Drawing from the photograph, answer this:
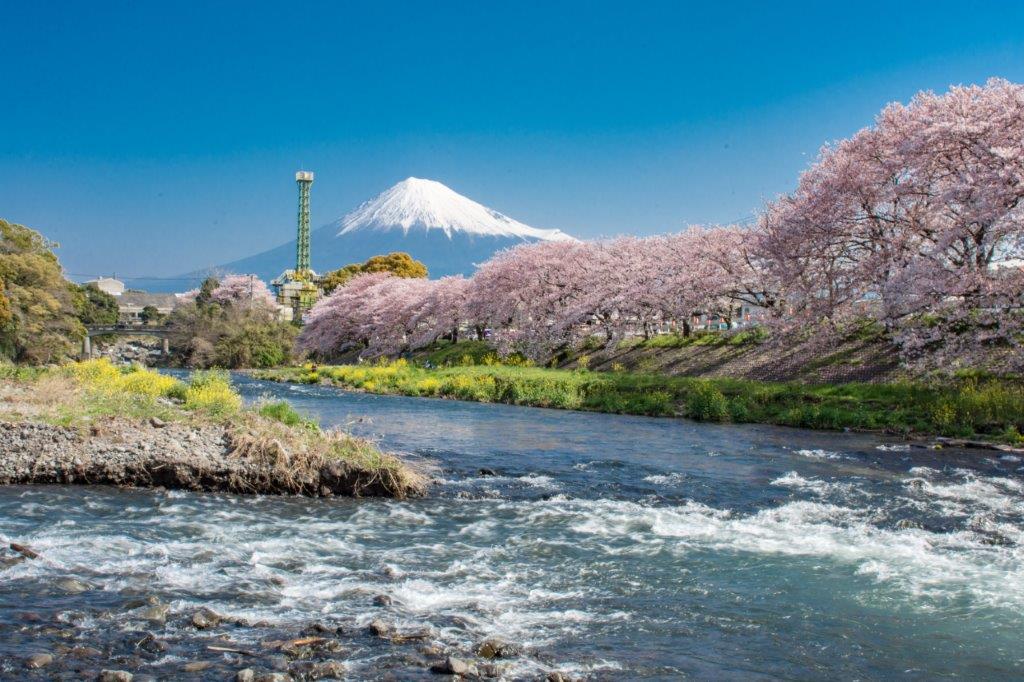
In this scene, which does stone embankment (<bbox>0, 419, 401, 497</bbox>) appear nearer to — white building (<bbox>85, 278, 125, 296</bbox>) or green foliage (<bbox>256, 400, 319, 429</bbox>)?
green foliage (<bbox>256, 400, 319, 429</bbox>)

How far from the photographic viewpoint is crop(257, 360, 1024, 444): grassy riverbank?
20750 millimetres

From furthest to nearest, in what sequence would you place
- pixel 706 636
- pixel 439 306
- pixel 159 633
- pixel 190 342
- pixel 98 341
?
1. pixel 98 341
2. pixel 190 342
3. pixel 439 306
4. pixel 706 636
5. pixel 159 633

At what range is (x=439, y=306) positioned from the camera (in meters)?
55.6

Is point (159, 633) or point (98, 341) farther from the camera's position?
point (98, 341)

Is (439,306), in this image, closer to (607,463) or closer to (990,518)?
(607,463)

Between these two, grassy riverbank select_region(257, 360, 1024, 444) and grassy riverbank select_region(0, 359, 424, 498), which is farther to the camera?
grassy riverbank select_region(257, 360, 1024, 444)

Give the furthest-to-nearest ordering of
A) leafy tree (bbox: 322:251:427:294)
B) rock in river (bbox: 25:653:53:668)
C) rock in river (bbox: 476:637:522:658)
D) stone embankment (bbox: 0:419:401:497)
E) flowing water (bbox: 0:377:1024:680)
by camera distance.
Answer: leafy tree (bbox: 322:251:427:294) → stone embankment (bbox: 0:419:401:497) → flowing water (bbox: 0:377:1024:680) → rock in river (bbox: 476:637:522:658) → rock in river (bbox: 25:653:53:668)

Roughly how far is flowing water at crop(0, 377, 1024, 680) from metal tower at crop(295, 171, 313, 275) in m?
131

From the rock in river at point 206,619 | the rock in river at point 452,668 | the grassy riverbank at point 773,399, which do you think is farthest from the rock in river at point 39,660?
the grassy riverbank at point 773,399

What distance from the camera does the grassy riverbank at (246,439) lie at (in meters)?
12.3

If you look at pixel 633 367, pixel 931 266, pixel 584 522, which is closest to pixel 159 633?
pixel 584 522

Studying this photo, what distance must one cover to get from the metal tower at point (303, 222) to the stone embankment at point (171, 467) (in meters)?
129

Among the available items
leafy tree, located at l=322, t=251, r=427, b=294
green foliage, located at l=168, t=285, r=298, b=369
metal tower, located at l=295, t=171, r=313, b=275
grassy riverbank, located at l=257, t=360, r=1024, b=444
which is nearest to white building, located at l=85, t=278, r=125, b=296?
metal tower, located at l=295, t=171, r=313, b=275

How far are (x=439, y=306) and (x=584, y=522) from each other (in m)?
45.1
